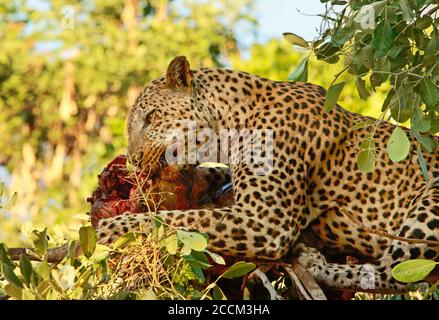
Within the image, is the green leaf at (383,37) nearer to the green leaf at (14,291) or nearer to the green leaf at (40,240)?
the green leaf at (40,240)

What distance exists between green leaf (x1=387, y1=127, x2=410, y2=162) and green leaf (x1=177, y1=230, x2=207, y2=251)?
1075 millimetres

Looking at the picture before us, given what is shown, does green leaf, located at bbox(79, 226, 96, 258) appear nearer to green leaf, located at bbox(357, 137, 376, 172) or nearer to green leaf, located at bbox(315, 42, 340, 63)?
green leaf, located at bbox(357, 137, 376, 172)

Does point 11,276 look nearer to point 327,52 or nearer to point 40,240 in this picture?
point 40,240

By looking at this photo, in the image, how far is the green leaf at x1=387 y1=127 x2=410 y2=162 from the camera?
5773 mm

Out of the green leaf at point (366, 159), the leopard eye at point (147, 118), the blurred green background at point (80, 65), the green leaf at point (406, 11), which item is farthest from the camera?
the blurred green background at point (80, 65)

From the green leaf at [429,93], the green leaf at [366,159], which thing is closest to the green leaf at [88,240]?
the green leaf at [366,159]

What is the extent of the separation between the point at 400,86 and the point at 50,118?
1448 centimetres

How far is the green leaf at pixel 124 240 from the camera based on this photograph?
5805 millimetres

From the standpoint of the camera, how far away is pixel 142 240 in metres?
6.10

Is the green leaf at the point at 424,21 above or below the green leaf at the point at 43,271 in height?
above

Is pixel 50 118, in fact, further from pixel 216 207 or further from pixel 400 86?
pixel 400 86

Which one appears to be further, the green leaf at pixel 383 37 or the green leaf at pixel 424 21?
the green leaf at pixel 424 21

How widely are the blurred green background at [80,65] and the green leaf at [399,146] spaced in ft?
42.4

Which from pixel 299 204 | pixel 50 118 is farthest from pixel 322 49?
pixel 50 118
